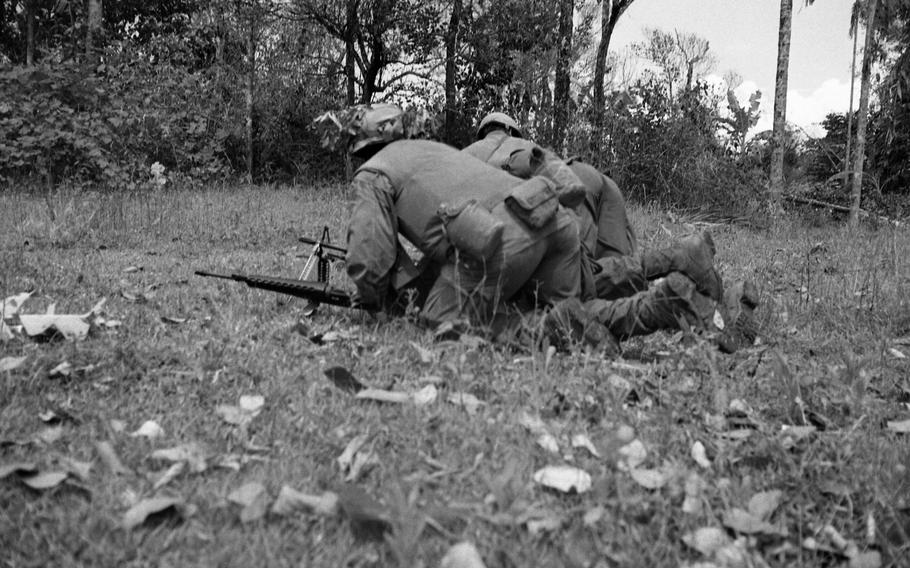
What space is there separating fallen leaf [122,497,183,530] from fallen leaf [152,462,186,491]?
10 cm

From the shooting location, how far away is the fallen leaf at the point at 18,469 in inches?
90.1

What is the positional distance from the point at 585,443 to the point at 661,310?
1.55m

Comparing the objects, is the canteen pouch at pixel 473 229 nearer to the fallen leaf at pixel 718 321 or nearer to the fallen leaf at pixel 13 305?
the fallen leaf at pixel 718 321

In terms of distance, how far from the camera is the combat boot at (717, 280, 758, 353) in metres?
4.12

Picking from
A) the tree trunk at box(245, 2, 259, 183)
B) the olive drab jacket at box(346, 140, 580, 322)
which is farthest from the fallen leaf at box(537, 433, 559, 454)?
the tree trunk at box(245, 2, 259, 183)

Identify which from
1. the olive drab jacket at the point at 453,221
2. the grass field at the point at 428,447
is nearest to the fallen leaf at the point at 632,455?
the grass field at the point at 428,447

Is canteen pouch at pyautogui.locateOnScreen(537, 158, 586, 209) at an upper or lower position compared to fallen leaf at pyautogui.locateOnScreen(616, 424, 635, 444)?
upper

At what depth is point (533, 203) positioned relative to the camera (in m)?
4.21

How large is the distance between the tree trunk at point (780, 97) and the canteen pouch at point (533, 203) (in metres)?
10.1

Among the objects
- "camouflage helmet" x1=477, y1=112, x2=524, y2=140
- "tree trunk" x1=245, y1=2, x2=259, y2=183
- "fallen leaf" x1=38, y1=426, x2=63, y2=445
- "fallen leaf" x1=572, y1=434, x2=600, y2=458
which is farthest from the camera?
"tree trunk" x1=245, y1=2, x2=259, y2=183

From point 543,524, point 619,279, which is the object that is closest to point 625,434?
point 543,524

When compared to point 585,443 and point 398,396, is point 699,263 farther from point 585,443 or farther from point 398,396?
point 398,396

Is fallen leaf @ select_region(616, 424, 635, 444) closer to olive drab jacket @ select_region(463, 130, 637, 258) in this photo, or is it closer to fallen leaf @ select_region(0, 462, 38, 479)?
fallen leaf @ select_region(0, 462, 38, 479)

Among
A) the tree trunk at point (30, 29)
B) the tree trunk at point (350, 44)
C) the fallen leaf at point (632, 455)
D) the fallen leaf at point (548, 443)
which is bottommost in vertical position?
the fallen leaf at point (632, 455)
